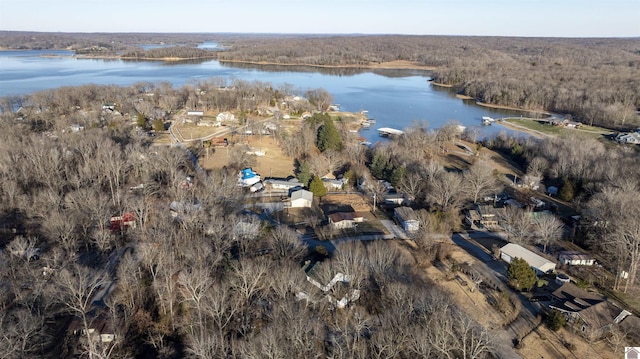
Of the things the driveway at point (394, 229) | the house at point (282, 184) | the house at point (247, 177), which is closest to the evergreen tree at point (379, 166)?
the house at point (282, 184)

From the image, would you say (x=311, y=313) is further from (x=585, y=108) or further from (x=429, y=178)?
(x=585, y=108)

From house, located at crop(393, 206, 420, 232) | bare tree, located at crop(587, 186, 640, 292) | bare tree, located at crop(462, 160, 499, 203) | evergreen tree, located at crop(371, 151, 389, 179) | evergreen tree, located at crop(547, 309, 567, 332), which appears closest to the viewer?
evergreen tree, located at crop(547, 309, 567, 332)

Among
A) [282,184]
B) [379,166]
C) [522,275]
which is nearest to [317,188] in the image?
[282,184]

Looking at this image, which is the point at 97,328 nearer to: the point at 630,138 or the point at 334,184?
the point at 334,184

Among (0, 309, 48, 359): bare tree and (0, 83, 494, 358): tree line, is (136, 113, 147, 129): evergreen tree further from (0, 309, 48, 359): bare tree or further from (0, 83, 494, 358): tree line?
(0, 309, 48, 359): bare tree

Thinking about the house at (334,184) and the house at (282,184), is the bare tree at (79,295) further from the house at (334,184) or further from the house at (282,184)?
the house at (334,184)

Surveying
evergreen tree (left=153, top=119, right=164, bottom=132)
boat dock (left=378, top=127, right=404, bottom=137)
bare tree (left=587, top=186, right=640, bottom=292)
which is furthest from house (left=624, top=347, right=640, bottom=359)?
evergreen tree (left=153, top=119, right=164, bottom=132)

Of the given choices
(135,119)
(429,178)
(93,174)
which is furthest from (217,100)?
(429,178)
